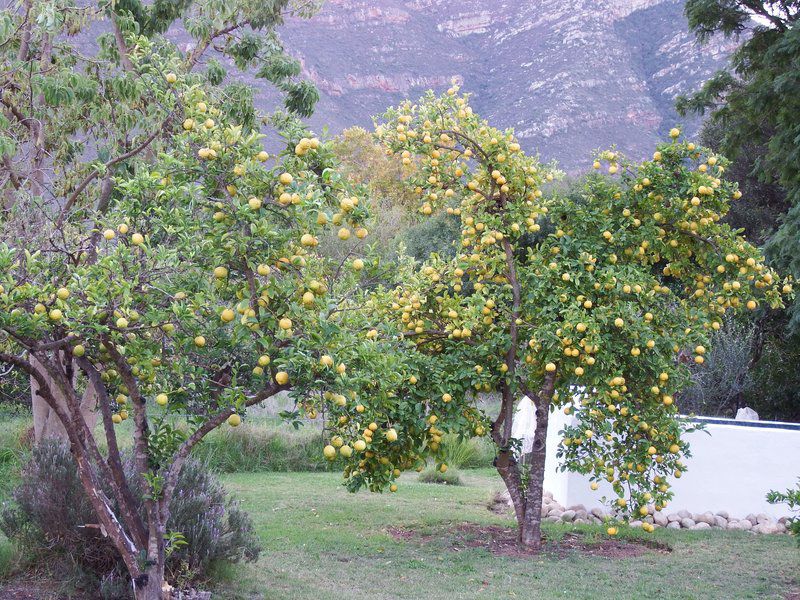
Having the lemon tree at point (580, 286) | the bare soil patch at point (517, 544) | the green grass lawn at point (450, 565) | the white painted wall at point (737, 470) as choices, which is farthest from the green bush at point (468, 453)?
the lemon tree at point (580, 286)

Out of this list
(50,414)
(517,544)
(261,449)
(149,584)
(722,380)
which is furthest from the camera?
(722,380)

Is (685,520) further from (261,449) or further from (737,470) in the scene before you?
(261,449)

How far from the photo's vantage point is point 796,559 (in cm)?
646

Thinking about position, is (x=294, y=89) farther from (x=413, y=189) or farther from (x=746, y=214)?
(x=746, y=214)

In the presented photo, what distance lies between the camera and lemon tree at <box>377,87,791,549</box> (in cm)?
596

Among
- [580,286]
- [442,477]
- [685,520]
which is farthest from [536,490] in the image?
[442,477]

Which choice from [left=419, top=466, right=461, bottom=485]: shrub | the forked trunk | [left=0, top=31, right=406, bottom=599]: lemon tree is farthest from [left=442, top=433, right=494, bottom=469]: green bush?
[left=0, top=31, right=406, bottom=599]: lemon tree

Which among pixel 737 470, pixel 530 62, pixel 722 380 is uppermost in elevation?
pixel 530 62

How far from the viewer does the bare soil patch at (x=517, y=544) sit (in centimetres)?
669

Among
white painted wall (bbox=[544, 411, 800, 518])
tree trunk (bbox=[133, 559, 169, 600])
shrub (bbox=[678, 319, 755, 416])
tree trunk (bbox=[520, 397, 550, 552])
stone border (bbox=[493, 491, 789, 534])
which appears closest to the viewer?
tree trunk (bbox=[133, 559, 169, 600])

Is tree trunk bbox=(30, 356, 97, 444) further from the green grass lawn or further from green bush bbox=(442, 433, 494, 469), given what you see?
green bush bbox=(442, 433, 494, 469)

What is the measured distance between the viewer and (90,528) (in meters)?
4.73

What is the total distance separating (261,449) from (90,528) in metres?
7.19

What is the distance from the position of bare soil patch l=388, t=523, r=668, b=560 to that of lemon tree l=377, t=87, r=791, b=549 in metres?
0.81
